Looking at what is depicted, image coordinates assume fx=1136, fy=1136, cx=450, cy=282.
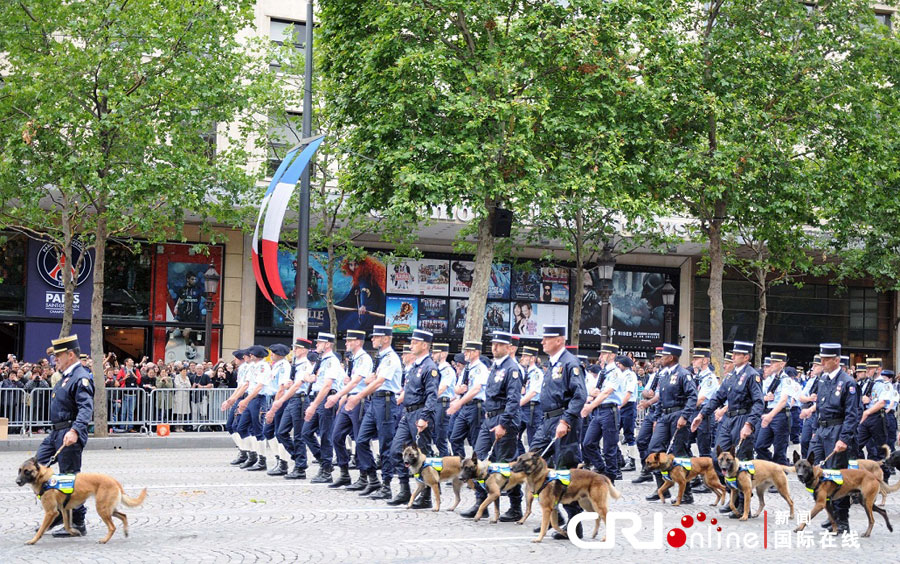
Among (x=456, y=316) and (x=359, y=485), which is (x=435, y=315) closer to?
(x=456, y=316)

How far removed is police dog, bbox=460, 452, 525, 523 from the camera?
12.0 metres

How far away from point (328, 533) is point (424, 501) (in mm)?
2318

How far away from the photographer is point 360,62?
936 inches

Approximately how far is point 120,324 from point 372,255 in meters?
8.04

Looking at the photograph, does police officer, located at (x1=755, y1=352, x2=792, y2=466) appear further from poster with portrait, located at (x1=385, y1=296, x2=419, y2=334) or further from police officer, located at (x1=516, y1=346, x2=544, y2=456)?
poster with portrait, located at (x1=385, y1=296, x2=419, y2=334)

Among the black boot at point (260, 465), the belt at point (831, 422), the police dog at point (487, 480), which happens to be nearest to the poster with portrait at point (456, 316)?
the black boot at point (260, 465)

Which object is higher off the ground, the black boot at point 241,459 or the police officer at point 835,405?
the police officer at point 835,405

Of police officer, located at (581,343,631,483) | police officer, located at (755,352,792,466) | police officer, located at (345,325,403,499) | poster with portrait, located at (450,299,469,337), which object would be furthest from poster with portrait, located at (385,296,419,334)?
police officer, located at (345,325,403,499)

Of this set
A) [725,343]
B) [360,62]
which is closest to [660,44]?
[360,62]

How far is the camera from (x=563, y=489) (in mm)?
10836

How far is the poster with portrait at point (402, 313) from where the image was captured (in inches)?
1503

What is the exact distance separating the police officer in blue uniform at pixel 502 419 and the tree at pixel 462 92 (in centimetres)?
1017

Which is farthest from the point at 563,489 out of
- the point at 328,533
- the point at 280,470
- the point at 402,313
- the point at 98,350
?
the point at 402,313

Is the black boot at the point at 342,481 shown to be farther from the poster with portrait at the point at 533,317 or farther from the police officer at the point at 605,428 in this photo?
the poster with portrait at the point at 533,317
